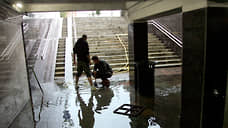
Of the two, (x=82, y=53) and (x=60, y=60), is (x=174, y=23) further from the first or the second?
(x=82, y=53)

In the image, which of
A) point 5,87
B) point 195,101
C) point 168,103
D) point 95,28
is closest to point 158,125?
point 195,101

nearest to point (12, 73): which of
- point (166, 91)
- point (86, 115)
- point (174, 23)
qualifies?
point (86, 115)

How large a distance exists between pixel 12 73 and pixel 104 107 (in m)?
2.13

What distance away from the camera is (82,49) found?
568 cm

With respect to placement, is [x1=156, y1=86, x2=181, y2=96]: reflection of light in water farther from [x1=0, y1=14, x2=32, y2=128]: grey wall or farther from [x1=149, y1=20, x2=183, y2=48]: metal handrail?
[x1=149, y1=20, x2=183, y2=48]: metal handrail

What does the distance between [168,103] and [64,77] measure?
4.30 metres

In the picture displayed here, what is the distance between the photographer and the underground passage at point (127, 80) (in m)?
2.67

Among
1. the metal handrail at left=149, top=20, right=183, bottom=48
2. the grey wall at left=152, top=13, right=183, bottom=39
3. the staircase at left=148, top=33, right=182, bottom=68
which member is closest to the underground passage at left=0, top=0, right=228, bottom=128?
the staircase at left=148, top=33, right=182, bottom=68

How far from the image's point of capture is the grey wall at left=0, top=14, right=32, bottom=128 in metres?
3.53

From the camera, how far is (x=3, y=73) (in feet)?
11.7

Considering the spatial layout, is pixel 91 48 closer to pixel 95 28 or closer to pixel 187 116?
pixel 95 28

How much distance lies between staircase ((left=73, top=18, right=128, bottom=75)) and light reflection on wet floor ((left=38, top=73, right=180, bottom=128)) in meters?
2.62

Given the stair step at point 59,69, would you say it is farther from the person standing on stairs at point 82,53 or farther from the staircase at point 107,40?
the person standing on stairs at point 82,53

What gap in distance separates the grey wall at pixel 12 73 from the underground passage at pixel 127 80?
0.06ft
